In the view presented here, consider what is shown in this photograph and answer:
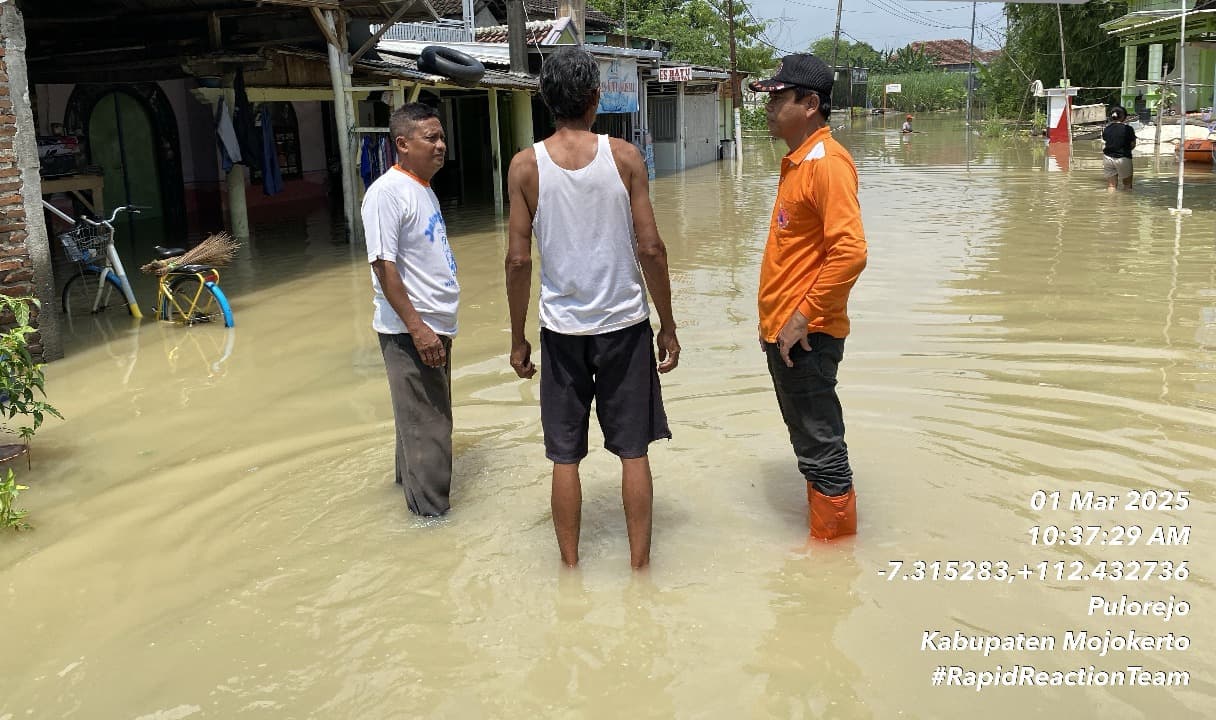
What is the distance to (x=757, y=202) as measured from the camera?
19281 mm

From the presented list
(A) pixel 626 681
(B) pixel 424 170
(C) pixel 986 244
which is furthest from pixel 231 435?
(C) pixel 986 244

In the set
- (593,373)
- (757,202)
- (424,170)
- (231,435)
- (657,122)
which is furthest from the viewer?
(657,122)

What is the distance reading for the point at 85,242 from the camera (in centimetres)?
869

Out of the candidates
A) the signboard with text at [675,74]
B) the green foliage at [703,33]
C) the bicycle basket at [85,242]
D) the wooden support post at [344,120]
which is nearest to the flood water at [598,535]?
the bicycle basket at [85,242]

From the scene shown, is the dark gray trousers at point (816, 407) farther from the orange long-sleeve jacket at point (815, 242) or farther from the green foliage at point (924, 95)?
the green foliage at point (924, 95)

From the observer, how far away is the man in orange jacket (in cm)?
352

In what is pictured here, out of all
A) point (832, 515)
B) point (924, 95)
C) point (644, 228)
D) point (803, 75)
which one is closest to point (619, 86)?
point (803, 75)

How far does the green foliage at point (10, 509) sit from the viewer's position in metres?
4.46

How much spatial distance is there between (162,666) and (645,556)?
172 centimetres

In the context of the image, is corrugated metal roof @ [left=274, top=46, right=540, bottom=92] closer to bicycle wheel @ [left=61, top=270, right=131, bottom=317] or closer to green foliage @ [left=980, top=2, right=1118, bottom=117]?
bicycle wheel @ [left=61, top=270, right=131, bottom=317]

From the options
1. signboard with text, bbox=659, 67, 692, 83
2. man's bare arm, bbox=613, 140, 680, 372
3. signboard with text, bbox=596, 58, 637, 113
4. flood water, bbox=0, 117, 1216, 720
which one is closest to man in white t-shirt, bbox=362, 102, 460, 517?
flood water, bbox=0, 117, 1216, 720

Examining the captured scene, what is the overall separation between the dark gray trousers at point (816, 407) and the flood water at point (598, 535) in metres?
0.35

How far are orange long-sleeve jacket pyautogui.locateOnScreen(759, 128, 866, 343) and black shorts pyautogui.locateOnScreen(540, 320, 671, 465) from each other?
518mm

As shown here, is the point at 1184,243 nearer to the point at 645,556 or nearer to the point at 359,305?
the point at 359,305
